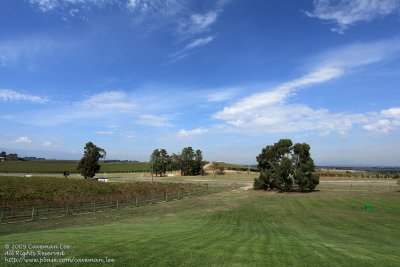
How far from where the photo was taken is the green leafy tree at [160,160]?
423 feet

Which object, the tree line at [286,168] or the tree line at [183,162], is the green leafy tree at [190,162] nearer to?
the tree line at [183,162]

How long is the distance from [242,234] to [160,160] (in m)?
111

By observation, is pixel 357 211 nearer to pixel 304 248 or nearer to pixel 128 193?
pixel 304 248

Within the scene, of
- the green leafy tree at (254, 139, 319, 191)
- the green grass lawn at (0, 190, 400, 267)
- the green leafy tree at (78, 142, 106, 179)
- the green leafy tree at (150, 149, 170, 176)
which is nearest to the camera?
the green grass lawn at (0, 190, 400, 267)

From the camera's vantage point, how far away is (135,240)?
13.7 metres

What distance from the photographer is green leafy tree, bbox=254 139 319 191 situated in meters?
57.2

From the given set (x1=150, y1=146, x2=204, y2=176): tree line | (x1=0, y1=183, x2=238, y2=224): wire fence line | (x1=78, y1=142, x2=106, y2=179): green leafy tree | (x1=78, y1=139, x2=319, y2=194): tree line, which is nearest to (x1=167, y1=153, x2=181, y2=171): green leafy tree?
(x1=150, y1=146, x2=204, y2=176): tree line

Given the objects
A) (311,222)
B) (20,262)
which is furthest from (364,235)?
(20,262)

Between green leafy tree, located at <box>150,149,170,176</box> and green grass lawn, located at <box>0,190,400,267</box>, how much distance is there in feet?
276

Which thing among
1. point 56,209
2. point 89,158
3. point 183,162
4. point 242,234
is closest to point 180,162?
point 183,162

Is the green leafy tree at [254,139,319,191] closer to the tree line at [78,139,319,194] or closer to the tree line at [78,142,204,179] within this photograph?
the tree line at [78,139,319,194]

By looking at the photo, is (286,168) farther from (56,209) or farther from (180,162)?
(180,162)

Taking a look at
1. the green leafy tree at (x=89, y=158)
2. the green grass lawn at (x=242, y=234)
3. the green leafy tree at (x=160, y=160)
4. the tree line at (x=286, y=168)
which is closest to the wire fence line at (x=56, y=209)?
the green grass lawn at (x=242, y=234)

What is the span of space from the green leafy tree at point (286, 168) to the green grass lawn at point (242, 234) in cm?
631
